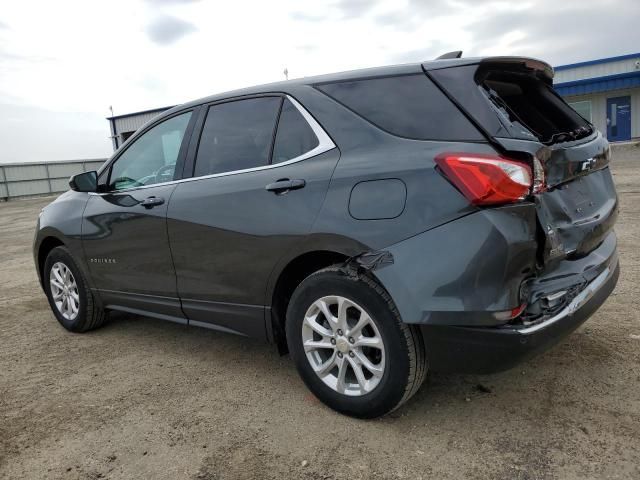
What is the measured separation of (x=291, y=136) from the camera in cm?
303

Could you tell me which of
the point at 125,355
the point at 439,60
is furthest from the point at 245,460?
the point at 439,60

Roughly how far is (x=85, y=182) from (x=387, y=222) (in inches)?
111

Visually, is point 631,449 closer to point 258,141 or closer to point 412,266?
point 412,266

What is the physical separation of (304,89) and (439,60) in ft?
2.57

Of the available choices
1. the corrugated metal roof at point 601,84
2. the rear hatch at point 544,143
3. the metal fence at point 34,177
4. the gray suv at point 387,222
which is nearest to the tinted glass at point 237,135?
the gray suv at point 387,222

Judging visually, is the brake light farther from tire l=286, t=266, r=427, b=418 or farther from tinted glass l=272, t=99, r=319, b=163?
tinted glass l=272, t=99, r=319, b=163

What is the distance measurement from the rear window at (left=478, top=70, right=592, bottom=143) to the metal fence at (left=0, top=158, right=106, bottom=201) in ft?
105

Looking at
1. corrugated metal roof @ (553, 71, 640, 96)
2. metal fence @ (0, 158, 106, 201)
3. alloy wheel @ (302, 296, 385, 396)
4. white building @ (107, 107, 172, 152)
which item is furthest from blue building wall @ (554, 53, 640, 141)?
metal fence @ (0, 158, 106, 201)

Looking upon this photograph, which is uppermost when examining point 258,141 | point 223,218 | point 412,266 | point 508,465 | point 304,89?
point 304,89

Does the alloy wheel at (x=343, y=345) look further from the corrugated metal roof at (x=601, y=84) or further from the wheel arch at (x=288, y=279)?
the corrugated metal roof at (x=601, y=84)

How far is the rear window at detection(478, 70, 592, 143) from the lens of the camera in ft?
8.53

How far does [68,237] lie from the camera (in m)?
4.41

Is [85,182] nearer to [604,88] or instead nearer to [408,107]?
[408,107]

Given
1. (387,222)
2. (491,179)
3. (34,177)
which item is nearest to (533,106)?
(491,179)
